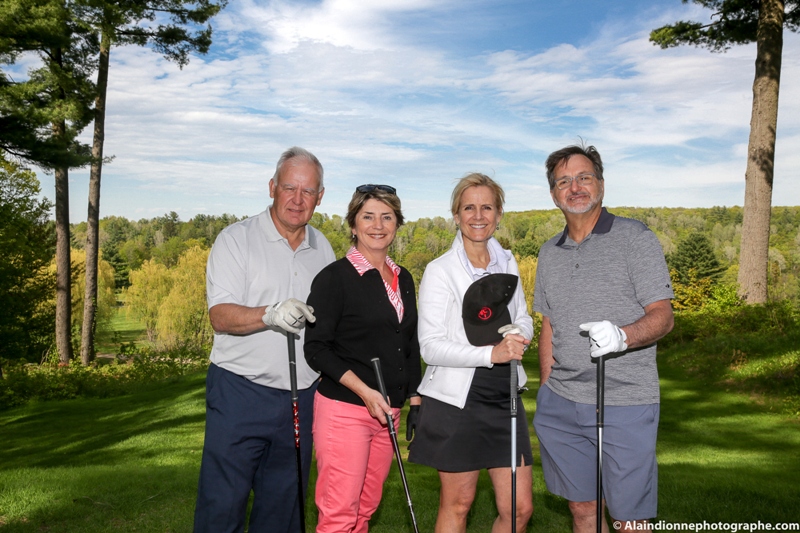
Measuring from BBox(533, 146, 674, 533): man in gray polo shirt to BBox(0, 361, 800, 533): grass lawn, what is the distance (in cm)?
200

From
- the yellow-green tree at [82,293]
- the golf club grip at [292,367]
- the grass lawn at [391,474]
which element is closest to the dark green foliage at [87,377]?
the grass lawn at [391,474]

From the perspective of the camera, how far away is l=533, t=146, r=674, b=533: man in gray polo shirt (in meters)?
3.01

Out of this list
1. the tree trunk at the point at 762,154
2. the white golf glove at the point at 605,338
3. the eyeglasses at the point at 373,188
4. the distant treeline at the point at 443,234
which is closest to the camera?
the white golf glove at the point at 605,338

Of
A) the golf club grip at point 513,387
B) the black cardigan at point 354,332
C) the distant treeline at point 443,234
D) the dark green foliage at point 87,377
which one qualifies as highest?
the distant treeline at point 443,234

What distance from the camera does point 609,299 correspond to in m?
3.08

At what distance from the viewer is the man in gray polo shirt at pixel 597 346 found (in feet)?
9.87

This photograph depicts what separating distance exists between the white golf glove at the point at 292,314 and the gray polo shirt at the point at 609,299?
117cm


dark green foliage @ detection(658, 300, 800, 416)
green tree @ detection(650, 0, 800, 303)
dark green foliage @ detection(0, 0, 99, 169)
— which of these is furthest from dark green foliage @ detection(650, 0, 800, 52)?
dark green foliage @ detection(0, 0, 99, 169)

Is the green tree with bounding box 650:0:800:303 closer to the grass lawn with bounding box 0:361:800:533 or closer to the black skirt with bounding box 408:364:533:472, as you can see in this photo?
the grass lawn with bounding box 0:361:800:533

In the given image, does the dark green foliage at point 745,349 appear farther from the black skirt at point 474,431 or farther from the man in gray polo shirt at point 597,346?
the black skirt at point 474,431

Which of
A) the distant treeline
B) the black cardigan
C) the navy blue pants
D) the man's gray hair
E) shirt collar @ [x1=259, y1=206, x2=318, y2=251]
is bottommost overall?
the navy blue pants

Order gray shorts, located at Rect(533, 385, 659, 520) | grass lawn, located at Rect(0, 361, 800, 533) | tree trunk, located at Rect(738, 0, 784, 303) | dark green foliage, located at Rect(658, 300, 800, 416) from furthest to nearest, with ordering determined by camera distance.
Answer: tree trunk, located at Rect(738, 0, 784, 303), dark green foliage, located at Rect(658, 300, 800, 416), grass lawn, located at Rect(0, 361, 800, 533), gray shorts, located at Rect(533, 385, 659, 520)

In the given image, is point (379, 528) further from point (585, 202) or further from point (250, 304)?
point (585, 202)

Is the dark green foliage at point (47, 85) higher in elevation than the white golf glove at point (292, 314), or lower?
higher
